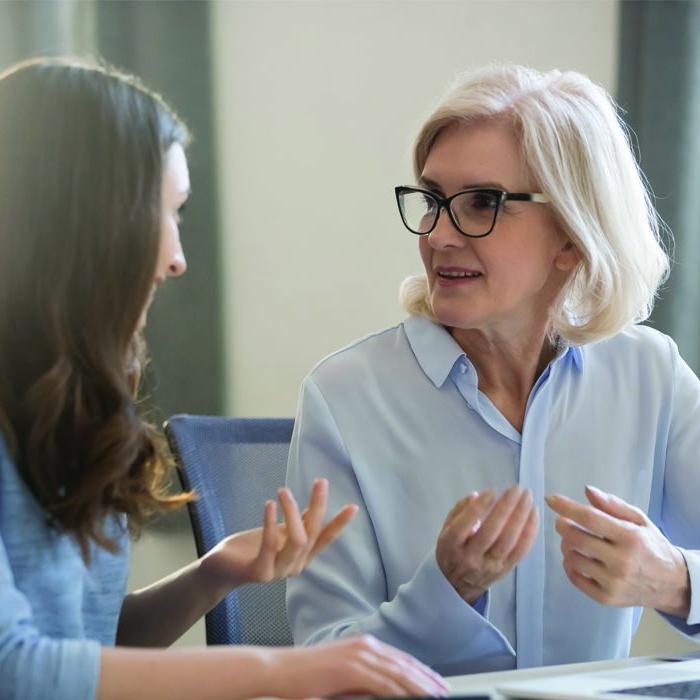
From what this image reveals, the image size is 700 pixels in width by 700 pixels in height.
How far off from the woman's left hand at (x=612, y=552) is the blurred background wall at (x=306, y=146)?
167 cm

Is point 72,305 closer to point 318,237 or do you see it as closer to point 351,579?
point 351,579

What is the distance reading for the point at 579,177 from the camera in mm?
1639

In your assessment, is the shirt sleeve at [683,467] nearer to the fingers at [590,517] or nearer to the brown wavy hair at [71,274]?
the fingers at [590,517]

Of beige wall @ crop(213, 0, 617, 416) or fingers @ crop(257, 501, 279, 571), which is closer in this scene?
fingers @ crop(257, 501, 279, 571)

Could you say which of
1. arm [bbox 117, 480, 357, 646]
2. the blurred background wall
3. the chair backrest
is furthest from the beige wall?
arm [bbox 117, 480, 357, 646]

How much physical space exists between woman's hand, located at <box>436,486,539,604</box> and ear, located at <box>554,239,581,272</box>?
52cm

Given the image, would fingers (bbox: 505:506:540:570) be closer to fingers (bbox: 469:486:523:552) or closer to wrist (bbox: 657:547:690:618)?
fingers (bbox: 469:486:523:552)

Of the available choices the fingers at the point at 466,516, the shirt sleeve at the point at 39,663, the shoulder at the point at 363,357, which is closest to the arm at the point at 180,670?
the shirt sleeve at the point at 39,663

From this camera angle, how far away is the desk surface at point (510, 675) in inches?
43.8

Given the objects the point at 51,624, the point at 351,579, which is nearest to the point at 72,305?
the point at 51,624

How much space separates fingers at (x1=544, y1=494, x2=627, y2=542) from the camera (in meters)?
1.28

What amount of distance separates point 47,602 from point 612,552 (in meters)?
0.64

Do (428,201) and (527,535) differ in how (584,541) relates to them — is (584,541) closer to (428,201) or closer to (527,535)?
(527,535)

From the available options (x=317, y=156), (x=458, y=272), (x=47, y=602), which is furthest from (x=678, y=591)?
(x=317, y=156)
